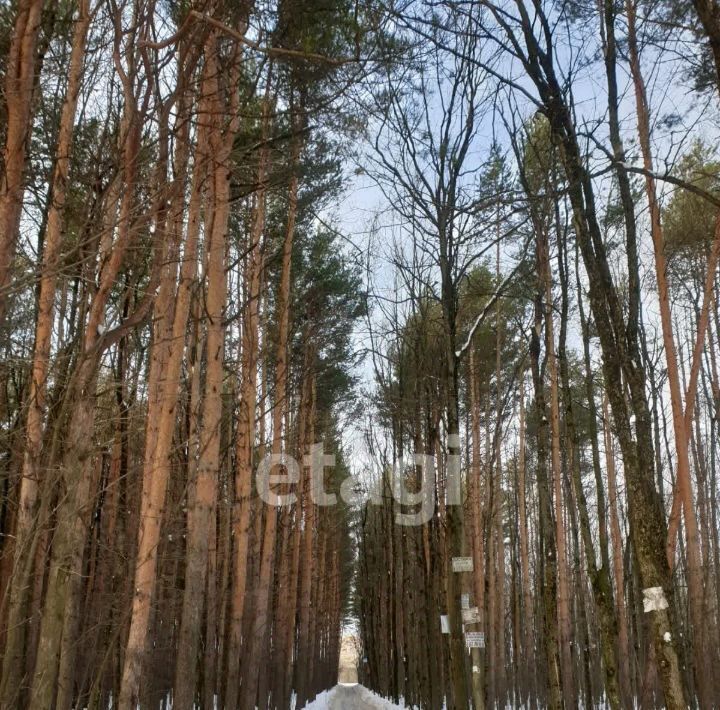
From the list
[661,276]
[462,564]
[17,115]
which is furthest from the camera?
[462,564]

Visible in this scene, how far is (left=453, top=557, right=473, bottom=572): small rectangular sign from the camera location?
7.07 meters

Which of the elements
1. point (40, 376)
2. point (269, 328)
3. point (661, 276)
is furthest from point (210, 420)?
point (269, 328)

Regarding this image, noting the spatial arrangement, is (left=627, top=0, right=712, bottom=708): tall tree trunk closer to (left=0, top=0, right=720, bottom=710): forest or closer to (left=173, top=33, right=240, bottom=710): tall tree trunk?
(left=0, top=0, right=720, bottom=710): forest

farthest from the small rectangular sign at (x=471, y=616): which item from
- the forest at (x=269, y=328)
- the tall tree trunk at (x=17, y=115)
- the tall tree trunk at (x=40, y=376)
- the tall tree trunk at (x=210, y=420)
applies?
the tall tree trunk at (x=17, y=115)

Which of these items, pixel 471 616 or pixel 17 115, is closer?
pixel 17 115

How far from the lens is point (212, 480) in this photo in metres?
5.85

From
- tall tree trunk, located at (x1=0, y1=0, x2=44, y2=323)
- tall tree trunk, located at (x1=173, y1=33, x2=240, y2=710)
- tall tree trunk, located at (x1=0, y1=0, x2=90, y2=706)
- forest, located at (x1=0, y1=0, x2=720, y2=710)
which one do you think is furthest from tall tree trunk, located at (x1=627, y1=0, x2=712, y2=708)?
tall tree trunk, located at (x1=0, y1=0, x2=44, y2=323)

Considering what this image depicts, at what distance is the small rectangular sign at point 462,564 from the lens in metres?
7.07

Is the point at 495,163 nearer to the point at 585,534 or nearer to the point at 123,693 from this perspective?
the point at 585,534

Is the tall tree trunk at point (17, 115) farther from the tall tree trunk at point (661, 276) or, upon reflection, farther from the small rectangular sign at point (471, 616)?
the small rectangular sign at point (471, 616)

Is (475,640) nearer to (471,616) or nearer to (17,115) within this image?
(471,616)

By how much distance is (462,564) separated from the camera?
7.10 meters

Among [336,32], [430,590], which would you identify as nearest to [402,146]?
[336,32]

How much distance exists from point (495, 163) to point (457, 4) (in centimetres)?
402
